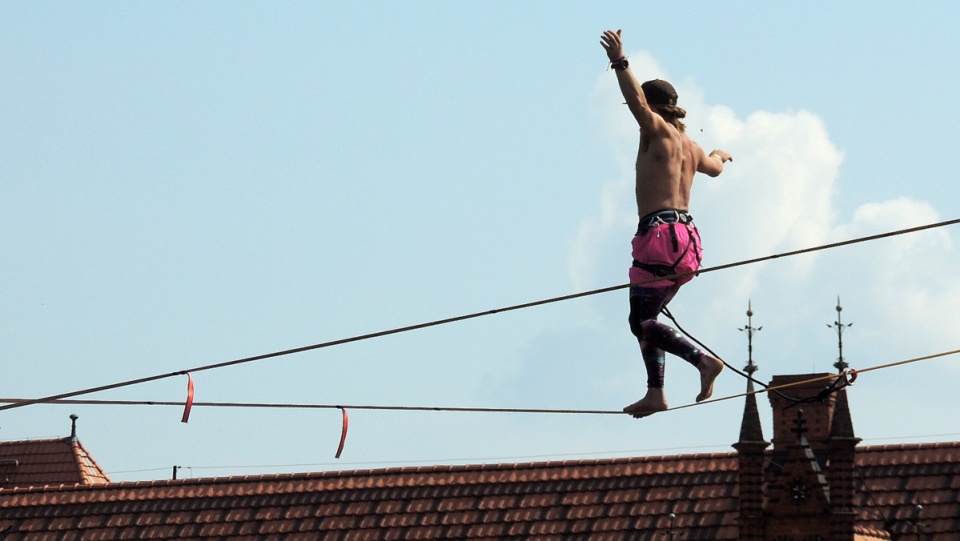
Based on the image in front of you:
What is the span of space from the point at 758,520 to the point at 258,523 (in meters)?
9.42

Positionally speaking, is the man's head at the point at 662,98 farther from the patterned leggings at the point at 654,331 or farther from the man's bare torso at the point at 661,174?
the patterned leggings at the point at 654,331

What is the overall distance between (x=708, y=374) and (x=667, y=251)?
2.67 ft

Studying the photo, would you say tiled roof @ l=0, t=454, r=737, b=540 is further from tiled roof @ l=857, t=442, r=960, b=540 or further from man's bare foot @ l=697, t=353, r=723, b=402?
man's bare foot @ l=697, t=353, r=723, b=402

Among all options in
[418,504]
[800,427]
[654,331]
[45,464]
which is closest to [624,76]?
[654,331]

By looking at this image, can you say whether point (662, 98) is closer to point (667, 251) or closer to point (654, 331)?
point (667, 251)

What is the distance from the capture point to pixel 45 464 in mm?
54812

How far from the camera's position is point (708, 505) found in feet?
147

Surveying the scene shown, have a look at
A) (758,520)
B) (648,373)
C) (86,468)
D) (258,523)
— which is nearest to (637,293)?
(648,373)

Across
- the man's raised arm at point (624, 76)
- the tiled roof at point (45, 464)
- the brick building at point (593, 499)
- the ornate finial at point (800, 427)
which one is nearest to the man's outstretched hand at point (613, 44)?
the man's raised arm at point (624, 76)

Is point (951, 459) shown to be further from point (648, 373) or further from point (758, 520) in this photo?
point (648, 373)

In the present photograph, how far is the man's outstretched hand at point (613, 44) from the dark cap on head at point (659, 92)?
515 mm

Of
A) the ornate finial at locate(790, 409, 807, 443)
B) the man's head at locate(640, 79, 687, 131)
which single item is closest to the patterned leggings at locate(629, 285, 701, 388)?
the man's head at locate(640, 79, 687, 131)

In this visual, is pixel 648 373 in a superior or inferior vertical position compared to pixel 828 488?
inferior

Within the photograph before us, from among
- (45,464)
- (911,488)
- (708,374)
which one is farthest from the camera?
(45,464)
